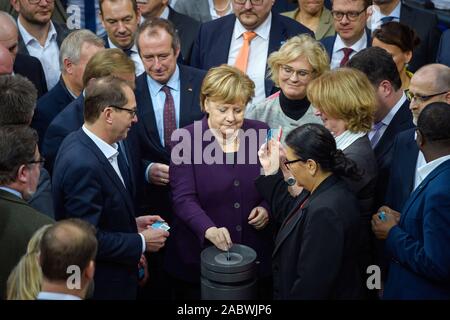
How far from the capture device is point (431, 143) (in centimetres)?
310

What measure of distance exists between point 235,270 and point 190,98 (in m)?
1.65

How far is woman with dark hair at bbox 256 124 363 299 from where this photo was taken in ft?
9.44

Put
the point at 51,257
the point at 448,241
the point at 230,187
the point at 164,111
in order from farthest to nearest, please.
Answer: the point at 164,111
the point at 230,187
the point at 448,241
the point at 51,257

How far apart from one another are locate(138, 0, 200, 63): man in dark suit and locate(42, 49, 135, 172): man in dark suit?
4.45ft

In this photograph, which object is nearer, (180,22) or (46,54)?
(46,54)

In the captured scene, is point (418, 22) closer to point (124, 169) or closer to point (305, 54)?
point (305, 54)

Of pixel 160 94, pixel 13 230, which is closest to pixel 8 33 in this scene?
pixel 160 94

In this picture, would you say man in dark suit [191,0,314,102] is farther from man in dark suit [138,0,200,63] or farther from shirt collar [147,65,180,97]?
shirt collar [147,65,180,97]

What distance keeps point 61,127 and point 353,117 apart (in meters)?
1.74

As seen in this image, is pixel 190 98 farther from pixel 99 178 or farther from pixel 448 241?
pixel 448 241

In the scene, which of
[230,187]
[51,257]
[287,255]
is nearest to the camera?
[51,257]

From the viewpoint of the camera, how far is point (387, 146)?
3836mm
